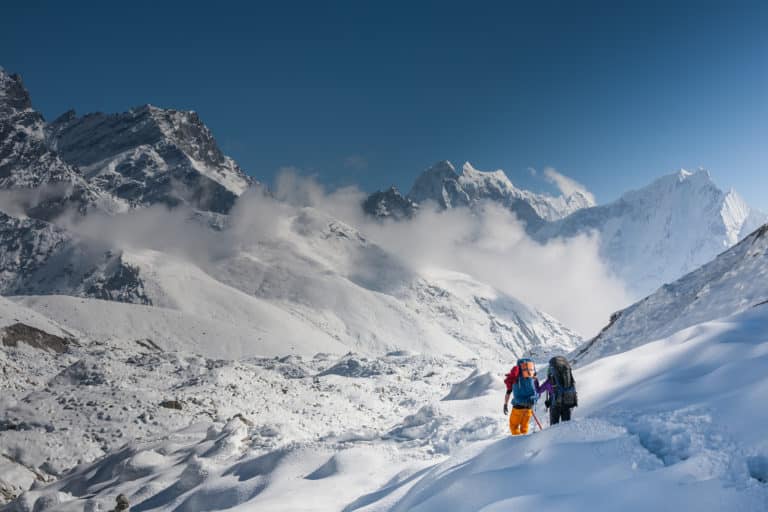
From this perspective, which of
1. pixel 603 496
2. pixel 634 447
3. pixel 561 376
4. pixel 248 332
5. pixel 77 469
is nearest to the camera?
pixel 603 496

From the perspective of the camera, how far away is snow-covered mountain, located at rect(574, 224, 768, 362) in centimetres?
1817

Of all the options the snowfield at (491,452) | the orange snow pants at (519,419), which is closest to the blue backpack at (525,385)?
the orange snow pants at (519,419)

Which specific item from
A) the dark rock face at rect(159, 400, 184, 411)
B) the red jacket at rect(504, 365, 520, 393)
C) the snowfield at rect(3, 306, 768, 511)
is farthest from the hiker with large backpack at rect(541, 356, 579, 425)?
the dark rock face at rect(159, 400, 184, 411)

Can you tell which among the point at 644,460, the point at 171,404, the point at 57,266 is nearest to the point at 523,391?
the point at 644,460

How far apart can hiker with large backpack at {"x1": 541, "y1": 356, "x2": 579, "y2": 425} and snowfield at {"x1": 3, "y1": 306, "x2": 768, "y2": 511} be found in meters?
0.47

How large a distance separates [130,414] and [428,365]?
34.9 m

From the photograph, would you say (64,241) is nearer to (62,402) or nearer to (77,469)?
(62,402)

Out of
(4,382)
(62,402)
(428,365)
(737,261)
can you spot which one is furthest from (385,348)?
(737,261)

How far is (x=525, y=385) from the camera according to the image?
968cm

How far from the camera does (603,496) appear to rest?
4.88 m

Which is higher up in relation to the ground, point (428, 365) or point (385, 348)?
point (385, 348)

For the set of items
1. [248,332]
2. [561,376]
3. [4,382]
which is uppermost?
[248,332]

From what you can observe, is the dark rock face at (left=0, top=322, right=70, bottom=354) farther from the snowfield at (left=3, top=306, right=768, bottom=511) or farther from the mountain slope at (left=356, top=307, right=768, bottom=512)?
the mountain slope at (left=356, top=307, right=768, bottom=512)

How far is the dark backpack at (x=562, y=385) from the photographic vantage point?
9117 mm
